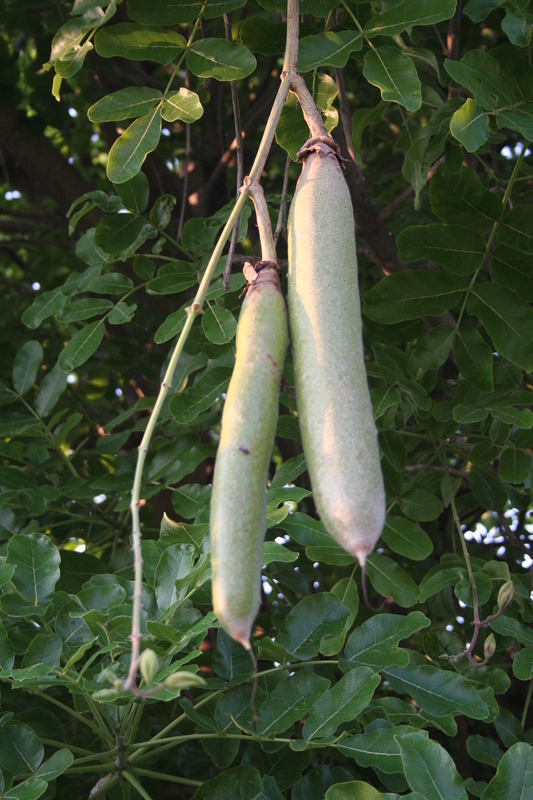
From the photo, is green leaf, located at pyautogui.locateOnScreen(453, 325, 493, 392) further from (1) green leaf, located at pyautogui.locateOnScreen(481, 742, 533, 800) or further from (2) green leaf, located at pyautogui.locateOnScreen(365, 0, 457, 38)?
(1) green leaf, located at pyautogui.locateOnScreen(481, 742, 533, 800)

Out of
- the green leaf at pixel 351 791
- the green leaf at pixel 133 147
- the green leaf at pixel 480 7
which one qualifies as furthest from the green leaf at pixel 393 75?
the green leaf at pixel 351 791

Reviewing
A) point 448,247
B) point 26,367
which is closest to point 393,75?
point 448,247

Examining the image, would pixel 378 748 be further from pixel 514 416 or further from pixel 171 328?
pixel 171 328

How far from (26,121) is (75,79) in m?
0.30

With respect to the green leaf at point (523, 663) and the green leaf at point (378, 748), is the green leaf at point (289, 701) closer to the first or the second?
the green leaf at point (378, 748)

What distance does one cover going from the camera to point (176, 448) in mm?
2209

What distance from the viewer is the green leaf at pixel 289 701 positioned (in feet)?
4.51

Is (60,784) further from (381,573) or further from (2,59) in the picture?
(2,59)

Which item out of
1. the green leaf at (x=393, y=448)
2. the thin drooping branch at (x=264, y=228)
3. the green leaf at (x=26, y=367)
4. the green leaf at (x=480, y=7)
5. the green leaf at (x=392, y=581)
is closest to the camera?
the thin drooping branch at (x=264, y=228)

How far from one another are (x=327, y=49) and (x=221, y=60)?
0.22 meters

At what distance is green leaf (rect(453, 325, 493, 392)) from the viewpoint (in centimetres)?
182

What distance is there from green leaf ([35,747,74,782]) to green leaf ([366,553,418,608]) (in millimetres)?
797

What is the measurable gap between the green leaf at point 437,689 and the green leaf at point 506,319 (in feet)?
2.17

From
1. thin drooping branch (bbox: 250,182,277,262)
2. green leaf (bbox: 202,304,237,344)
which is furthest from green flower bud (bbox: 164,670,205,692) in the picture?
green leaf (bbox: 202,304,237,344)
